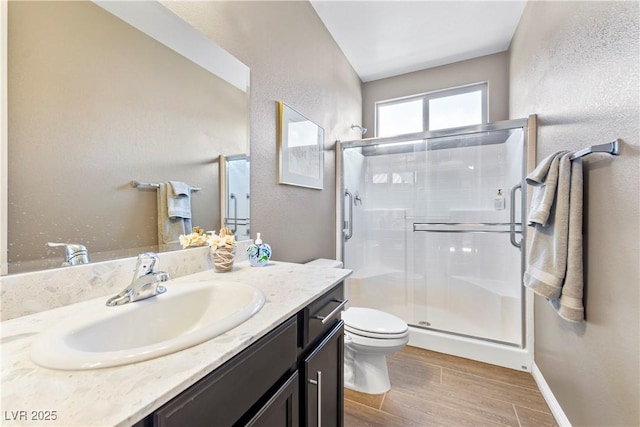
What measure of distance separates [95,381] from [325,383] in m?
0.79

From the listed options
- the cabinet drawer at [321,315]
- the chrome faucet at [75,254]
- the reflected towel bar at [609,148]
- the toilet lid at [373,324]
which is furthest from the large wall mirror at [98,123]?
the reflected towel bar at [609,148]

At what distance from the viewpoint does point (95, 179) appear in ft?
2.73

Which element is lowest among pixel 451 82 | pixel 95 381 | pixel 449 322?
pixel 449 322

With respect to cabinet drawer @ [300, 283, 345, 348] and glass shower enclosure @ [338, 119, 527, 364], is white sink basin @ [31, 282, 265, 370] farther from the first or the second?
glass shower enclosure @ [338, 119, 527, 364]

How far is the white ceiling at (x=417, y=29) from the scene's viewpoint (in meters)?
2.10

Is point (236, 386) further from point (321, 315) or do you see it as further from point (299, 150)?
point (299, 150)

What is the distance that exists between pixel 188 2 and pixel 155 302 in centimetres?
123

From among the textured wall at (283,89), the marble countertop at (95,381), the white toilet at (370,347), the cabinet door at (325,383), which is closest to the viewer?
the marble countertop at (95,381)

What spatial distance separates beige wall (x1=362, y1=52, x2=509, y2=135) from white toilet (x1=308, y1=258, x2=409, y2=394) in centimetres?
207

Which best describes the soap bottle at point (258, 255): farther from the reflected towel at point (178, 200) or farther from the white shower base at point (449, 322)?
the white shower base at point (449, 322)

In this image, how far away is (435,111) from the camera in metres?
3.10

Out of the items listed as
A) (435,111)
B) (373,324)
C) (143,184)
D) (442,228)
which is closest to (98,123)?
(143,184)

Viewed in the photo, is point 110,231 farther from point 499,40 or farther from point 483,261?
point 499,40

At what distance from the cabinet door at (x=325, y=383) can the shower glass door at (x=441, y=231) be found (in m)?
1.51
